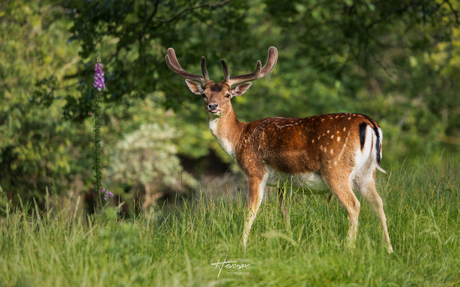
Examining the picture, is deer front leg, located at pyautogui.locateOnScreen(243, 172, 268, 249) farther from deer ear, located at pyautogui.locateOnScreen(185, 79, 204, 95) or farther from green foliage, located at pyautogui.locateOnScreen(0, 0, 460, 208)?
green foliage, located at pyautogui.locateOnScreen(0, 0, 460, 208)

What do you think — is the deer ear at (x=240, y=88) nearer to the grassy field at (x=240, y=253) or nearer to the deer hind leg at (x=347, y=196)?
the grassy field at (x=240, y=253)

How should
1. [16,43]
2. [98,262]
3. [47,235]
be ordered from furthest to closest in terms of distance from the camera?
[16,43], [47,235], [98,262]

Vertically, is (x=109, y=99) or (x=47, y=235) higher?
(x=109, y=99)

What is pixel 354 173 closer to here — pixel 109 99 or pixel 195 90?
pixel 195 90

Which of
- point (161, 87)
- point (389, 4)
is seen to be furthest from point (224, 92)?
point (389, 4)

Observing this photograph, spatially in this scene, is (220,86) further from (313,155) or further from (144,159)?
(144,159)

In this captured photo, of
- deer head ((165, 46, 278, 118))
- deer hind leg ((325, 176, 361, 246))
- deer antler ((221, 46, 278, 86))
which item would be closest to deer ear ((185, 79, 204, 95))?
deer head ((165, 46, 278, 118))

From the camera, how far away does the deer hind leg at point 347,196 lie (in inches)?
173

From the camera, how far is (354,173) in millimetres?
4613

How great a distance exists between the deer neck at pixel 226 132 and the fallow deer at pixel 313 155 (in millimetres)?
11

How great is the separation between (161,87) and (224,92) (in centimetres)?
295

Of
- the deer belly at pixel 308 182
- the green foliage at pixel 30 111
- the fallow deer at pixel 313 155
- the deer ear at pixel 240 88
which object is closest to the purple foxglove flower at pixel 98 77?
the fallow deer at pixel 313 155

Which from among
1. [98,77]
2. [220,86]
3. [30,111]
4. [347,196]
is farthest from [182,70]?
[30,111]

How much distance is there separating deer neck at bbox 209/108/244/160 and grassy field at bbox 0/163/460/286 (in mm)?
848
